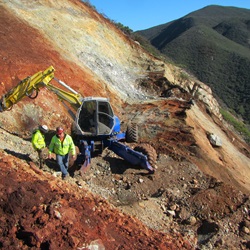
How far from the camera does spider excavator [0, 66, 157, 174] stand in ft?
34.2

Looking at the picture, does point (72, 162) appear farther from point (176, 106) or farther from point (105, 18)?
point (105, 18)

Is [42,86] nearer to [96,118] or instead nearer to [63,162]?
[96,118]

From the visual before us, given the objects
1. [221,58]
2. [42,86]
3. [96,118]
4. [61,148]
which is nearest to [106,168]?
[96,118]

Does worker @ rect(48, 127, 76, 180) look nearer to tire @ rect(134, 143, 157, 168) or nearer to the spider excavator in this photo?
the spider excavator

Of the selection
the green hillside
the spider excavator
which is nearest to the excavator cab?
the spider excavator

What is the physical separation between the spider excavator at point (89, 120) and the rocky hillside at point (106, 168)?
47 centimetres

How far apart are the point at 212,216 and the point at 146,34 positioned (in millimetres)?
137905

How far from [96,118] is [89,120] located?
364mm

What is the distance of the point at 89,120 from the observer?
1105cm

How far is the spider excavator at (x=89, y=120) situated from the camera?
410 inches

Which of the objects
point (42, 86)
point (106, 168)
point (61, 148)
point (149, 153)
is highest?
point (42, 86)

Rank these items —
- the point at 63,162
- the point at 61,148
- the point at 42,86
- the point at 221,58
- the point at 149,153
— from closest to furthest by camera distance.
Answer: the point at 61,148
the point at 63,162
the point at 42,86
the point at 149,153
the point at 221,58

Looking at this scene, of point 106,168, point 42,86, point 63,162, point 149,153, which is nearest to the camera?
point 63,162

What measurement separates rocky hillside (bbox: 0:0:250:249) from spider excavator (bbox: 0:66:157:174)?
0.47m
